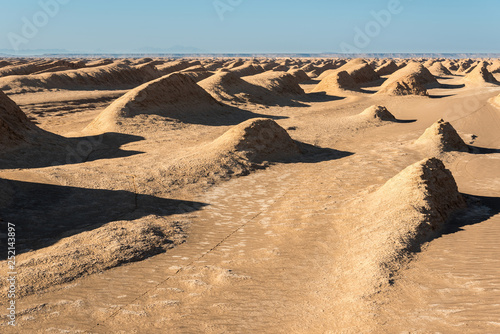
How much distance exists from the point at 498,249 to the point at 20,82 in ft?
114

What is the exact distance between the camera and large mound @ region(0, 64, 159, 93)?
33.2 meters

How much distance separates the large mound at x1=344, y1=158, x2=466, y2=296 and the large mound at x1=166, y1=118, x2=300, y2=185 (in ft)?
15.2

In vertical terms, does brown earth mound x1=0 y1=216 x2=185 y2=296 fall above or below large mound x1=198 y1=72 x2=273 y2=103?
below

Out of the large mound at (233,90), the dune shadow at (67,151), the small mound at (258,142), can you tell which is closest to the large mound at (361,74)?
the large mound at (233,90)

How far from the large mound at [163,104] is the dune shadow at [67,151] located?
1.52 m

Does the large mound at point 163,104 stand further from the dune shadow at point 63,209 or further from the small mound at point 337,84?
the small mound at point 337,84

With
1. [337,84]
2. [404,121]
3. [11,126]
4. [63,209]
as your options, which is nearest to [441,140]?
[404,121]

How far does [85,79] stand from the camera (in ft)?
126

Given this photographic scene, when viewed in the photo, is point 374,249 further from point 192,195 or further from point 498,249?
point 192,195

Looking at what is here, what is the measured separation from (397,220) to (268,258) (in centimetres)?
283

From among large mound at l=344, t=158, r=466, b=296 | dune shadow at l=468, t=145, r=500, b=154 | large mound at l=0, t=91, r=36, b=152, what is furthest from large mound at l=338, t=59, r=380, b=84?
large mound at l=344, t=158, r=466, b=296

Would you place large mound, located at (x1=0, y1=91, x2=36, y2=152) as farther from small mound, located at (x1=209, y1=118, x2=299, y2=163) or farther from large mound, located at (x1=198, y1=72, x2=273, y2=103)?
large mound, located at (x1=198, y1=72, x2=273, y2=103)

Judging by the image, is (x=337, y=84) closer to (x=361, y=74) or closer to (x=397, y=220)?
(x=361, y=74)

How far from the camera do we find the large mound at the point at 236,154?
13094 millimetres
